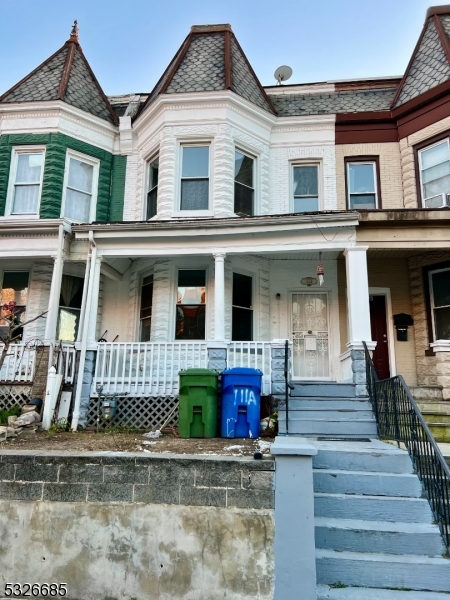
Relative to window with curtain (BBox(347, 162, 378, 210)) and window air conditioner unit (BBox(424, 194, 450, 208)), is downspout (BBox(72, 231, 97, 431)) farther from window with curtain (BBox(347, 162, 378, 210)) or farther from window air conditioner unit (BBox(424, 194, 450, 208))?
window air conditioner unit (BBox(424, 194, 450, 208))

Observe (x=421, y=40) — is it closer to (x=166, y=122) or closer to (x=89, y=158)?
(x=166, y=122)

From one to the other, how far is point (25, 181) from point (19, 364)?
478cm

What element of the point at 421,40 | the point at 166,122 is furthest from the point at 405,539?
the point at 421,40

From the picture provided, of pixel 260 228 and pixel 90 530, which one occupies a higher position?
pixel 260 228

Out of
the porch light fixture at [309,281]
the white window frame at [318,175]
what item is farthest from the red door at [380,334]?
the white window frame at [318,175]

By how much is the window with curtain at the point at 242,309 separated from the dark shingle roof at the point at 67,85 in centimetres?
586

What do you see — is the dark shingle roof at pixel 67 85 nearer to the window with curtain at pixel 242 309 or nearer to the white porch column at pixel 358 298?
the window with curtain at pixel 242 309

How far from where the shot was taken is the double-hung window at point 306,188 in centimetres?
1121

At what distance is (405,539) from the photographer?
13.0 ft

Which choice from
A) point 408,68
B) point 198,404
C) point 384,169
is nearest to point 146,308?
point 198,404

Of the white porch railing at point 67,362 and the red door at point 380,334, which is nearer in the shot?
the white porch railing at point 67,362

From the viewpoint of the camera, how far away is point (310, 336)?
1038 cm

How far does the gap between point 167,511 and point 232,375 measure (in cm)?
334

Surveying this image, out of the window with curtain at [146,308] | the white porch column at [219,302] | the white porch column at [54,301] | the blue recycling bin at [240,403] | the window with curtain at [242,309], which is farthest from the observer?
the window with curtain at [146,308]
